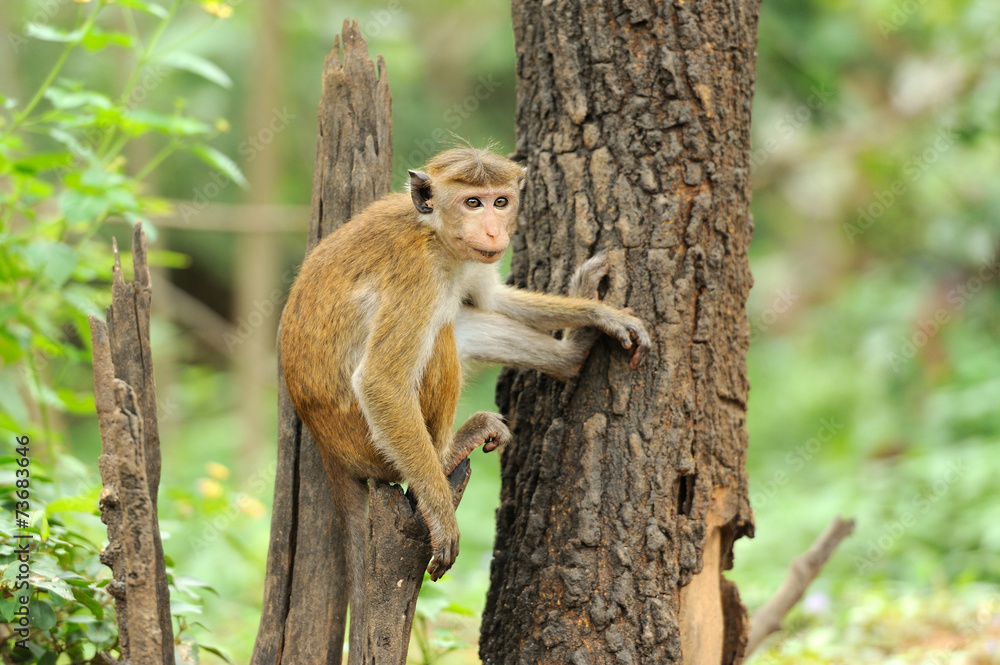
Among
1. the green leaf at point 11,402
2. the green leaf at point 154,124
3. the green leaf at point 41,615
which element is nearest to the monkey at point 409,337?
the green leaf at point 154,124

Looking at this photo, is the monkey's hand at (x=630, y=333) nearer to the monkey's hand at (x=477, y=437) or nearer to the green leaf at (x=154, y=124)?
the monkey's hand at (x=477, y=437)

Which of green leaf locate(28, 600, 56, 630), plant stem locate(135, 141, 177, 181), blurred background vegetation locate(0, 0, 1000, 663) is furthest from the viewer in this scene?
plant stem locate(135, 141, 177, 181)

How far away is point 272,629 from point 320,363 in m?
1.06

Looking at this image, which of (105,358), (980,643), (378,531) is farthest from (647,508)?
(980,643)

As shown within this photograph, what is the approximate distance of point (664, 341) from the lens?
341cm

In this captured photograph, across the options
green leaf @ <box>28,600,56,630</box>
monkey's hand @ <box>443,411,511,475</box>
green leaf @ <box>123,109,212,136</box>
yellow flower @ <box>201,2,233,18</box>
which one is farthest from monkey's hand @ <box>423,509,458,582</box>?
yellow flower @ <box>201,2,233,18</box>

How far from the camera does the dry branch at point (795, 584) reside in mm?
4113

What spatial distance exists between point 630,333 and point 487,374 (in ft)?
30.6

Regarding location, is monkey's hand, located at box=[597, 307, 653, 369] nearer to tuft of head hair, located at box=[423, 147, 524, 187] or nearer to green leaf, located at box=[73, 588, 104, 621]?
tuft of head hair, located at box=[423, 147, 524, 187]

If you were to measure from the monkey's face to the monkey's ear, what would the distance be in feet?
0.38

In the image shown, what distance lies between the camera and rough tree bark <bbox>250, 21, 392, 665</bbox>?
11.0 ft

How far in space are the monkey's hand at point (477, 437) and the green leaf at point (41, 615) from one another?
4.91ft

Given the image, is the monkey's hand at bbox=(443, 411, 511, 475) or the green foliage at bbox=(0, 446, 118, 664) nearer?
the green foliage at bbox=(0, 446, 118, 664)

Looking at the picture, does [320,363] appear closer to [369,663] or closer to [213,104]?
[369,663]
